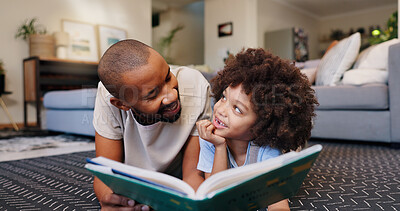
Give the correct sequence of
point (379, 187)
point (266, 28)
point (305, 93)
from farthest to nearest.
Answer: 1. point (266, 28)
2. point (379, 187)
3. point (305, 93)

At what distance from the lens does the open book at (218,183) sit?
1.56 feet

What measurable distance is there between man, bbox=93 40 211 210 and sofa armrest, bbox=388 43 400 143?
171cm

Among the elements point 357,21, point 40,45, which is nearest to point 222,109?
point 40,45

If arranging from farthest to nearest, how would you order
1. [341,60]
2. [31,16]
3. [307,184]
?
[31,16]
[341,60]
[307,184]

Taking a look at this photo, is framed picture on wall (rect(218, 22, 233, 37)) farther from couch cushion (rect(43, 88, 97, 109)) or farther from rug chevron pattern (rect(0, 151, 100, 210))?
rug chevron pattern (rect(0, 151, 100, 210))

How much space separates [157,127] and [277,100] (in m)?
0.35

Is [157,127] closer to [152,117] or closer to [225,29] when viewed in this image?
[152,117]

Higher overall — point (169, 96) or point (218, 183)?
point (169, 96)

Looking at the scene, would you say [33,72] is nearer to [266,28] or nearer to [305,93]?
[305,93]

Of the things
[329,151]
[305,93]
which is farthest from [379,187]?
[329,151]

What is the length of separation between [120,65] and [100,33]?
15.8ft

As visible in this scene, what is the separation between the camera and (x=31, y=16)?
4.51 metres

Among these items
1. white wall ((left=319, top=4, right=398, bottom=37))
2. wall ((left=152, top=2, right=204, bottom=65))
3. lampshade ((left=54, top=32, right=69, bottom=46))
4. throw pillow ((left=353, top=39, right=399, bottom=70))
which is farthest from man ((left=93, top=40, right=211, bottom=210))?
white wall ((left=319, top=4, right=398, bottom=37))

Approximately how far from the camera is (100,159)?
1.85 ft
